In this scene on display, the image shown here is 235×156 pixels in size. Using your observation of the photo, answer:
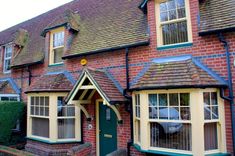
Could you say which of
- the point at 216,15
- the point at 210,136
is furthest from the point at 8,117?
the point at 216,15

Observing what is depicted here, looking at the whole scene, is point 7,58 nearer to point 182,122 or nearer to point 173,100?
point 173,100

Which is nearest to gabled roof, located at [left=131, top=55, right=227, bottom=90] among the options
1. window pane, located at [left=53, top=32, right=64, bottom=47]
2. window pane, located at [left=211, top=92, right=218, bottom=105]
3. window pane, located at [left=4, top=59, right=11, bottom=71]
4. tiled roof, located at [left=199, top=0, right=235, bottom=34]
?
window pane, located at [left=211, top=92, right=218, bottom=105]

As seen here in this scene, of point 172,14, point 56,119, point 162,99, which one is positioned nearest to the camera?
point 162,99

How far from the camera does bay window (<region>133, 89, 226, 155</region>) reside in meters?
6.18

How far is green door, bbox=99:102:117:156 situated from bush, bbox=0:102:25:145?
484 centimetres

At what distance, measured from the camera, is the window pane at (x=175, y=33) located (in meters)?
7.45

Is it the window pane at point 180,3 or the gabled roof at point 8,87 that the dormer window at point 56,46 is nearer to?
the gabled roof at point 8,87

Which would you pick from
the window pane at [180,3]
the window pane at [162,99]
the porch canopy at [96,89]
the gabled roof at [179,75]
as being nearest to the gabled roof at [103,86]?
the porch canopy at [96,89]

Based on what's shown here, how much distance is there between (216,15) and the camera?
7125 millimetres

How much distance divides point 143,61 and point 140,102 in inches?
67.6

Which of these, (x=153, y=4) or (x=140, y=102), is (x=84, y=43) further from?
(x=140, y=102)

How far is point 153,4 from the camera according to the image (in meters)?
7.99

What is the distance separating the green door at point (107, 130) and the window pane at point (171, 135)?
2093 mm

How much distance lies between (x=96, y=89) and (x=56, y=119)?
2.84 metres
